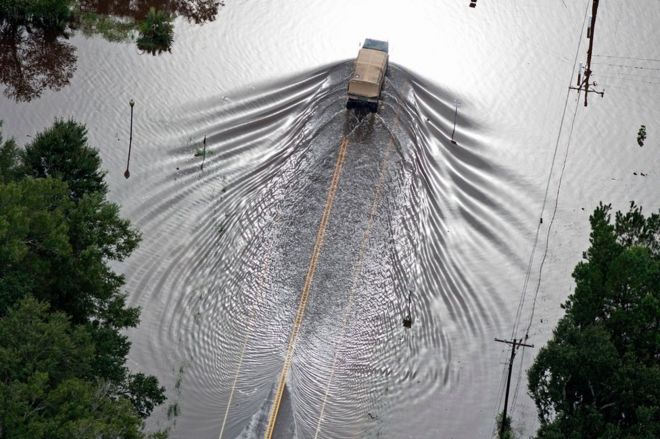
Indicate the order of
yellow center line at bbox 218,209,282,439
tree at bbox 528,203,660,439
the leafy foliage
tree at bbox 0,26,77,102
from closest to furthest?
tree at bbox 528,203,660,439 → yellow center line at bbox 218,209,282,439 → tree at bbox 0,26,77,102 → the leafy foliage

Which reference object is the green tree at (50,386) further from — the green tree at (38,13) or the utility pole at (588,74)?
the utility pole at (588,74)

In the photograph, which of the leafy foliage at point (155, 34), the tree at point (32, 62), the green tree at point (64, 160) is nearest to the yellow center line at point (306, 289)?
the green tree at point (64, 160)

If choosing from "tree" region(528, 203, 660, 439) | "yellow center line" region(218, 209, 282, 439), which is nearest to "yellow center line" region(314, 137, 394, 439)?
"yellow center line" region(218, 209, 282, 439)

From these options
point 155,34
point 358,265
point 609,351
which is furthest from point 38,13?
point 609,351

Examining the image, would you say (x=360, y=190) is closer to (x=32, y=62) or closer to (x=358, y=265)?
(x=358, y=265)

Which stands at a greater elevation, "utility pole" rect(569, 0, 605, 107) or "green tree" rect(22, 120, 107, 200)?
"utility pole" rect(569, 0, 605, 107)

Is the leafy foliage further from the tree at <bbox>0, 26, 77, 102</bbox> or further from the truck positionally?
the truck

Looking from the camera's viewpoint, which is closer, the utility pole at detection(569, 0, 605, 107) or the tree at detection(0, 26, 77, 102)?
the tree at detection(0, 26, 77, 102)
